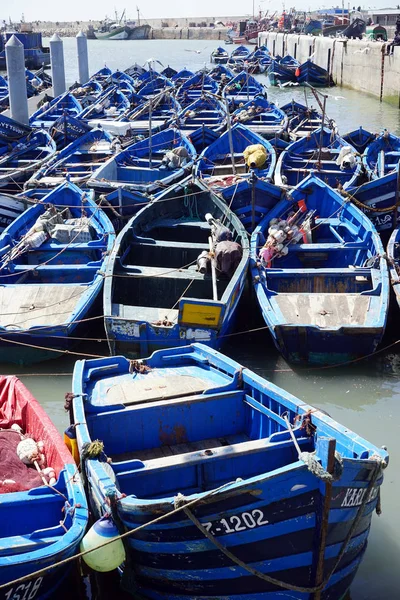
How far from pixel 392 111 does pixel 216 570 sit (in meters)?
38.0

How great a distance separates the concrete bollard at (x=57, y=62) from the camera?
3310cm

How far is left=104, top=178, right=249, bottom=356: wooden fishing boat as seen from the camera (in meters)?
10.7

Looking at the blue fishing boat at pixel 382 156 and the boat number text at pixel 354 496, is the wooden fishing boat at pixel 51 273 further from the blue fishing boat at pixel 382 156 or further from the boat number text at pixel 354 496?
the blue fishing boat at pixel 382 156

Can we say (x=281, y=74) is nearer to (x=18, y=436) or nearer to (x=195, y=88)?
(x=195, y=88)

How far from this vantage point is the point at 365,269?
1225 centimetres

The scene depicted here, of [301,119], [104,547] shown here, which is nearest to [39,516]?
[104,547]

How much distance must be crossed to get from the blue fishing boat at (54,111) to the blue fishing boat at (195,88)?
4.99 metres

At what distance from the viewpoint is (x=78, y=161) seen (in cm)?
2084

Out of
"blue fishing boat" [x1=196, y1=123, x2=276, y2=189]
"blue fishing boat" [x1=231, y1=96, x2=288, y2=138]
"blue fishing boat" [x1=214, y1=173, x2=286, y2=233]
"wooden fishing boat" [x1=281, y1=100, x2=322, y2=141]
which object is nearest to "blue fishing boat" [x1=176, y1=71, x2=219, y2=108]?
"blue fishing boat" [x1=231, y1=96, x2=288, y2=138]

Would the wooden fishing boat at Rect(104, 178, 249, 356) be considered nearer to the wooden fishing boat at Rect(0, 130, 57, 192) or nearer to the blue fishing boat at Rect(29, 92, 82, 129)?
the wooden fishing boat at Rect(0, 130, 57, 192)

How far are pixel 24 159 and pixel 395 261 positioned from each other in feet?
45.5

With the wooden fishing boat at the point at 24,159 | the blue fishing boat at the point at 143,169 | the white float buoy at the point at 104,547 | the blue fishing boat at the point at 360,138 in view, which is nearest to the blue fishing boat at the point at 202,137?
the blue fishing boat at the point at 143,169

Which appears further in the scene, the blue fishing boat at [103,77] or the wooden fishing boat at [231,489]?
the blue fishing boat at [103,77]

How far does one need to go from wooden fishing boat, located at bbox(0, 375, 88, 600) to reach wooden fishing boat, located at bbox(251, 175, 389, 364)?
4.70m
